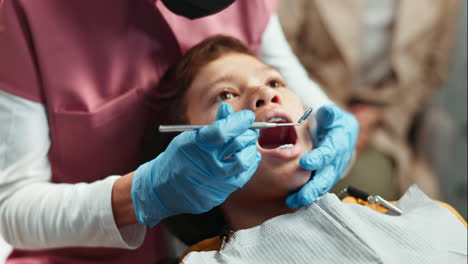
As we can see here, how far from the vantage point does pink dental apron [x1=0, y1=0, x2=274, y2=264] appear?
84cm

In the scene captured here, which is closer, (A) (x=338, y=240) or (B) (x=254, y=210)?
(A) (x=338, y=240)

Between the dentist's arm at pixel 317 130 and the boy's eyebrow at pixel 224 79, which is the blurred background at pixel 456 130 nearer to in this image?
the dentist's arm at pixel 317 130

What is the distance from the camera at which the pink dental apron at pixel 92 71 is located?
2.77 ft

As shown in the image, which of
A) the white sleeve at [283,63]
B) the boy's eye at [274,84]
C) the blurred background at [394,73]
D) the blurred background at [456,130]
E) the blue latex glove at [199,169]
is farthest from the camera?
the blurred background at [394,73]

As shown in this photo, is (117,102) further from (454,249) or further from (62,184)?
(454,249)

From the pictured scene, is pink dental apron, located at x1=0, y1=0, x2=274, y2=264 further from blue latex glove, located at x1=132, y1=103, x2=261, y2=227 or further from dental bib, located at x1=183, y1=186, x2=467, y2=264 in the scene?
dental bib, located at x1=183, y1=186, x2=467, y2=264

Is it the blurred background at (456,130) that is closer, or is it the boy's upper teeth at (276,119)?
the boy's upper teeth at (276,119)

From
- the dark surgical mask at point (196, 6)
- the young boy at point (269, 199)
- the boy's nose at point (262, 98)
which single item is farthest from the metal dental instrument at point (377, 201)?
the dark surgical mask at point (196, 6)

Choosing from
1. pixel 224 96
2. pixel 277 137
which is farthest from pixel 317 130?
pixel 224 96

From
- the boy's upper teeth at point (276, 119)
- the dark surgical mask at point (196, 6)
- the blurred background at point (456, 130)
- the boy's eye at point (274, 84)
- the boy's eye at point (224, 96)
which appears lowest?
the blurred background at point (456, 130)

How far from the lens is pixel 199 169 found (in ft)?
2.40

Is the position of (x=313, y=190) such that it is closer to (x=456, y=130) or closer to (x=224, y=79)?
(x=224, y=79)

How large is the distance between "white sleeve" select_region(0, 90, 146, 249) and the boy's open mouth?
29 centimetres

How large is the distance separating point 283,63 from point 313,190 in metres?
0.43
